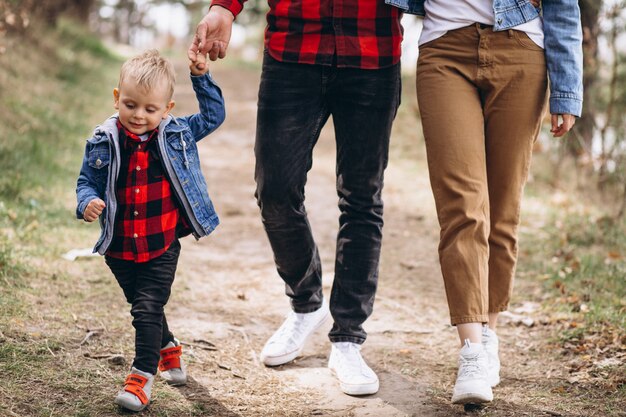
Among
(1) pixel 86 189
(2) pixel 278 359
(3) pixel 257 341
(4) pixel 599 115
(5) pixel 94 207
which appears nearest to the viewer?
(5) pixel 94 207

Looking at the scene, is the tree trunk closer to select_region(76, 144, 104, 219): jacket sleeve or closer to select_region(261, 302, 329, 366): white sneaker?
select_region(261, 302, 329, 366): white sneaker

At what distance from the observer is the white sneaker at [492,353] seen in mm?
3107

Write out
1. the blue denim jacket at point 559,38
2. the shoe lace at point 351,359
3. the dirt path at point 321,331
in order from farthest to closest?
the shoe lace at point 351,359 < the dirt path at point 321,331 < the blue denim jacket at point 559,38

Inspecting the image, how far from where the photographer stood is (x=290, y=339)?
335 centimetres

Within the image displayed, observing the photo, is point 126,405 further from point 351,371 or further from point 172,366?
point 351,371

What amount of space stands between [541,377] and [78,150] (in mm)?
5024

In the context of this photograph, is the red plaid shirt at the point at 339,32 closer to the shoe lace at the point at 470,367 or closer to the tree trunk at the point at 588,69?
the shoe lace at the point at 470,367

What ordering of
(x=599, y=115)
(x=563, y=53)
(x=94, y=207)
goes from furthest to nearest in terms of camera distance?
(x=599, y=115), (x=563, y=53), (x=94, y=207)

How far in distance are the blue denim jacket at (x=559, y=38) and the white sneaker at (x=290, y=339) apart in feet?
4.62

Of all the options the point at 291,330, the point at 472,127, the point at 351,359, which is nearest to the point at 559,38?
the point at 472,127

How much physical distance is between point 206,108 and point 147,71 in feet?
0.90

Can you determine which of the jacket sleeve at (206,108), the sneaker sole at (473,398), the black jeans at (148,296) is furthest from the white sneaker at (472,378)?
the jacket sleeve at (206,108)

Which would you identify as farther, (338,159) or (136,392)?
(338,159)

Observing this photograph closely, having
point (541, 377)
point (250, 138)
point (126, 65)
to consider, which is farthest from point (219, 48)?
point (250, 138)
